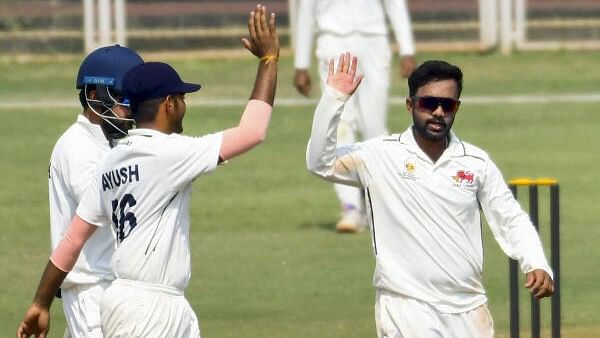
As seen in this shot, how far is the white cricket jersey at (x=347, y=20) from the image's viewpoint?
503 inches

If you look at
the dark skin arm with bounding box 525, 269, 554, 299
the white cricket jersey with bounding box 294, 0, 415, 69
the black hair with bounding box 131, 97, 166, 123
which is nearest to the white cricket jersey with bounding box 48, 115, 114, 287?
the black hair with bounding box 131, 97, 166, 123

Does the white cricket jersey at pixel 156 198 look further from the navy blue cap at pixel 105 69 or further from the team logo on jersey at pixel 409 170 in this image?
the team logo on jersey at pixel 409 170

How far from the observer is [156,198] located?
6262 millimetres

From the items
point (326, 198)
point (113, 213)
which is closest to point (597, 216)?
point (326, 198)

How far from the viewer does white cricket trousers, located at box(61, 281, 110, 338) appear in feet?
22.7

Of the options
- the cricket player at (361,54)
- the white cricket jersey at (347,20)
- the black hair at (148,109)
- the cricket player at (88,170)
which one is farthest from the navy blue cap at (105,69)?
the white cricket jersey at (347,20)

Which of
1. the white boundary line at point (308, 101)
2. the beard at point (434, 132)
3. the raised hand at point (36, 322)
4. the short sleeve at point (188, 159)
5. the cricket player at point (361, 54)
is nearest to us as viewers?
the short sleeve at point (188, 159)

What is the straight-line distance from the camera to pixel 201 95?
1925cm

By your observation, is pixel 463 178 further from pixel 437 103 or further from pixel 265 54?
pixel 265 54

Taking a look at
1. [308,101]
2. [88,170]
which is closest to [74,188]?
[88,170]

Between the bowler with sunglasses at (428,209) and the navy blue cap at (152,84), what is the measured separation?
0.68 metres

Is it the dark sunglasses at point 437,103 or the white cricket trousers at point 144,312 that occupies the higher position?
the dark sunglasses at point 437,103

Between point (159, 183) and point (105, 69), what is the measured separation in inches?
37.1

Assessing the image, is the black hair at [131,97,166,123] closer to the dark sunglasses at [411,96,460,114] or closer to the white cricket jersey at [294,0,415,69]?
the dark sunglasses at [411,96,460,114]
